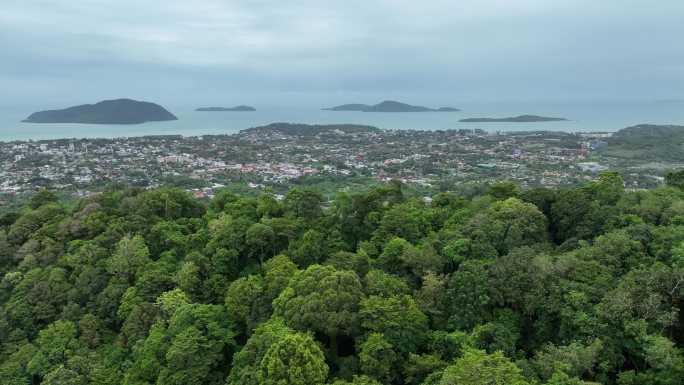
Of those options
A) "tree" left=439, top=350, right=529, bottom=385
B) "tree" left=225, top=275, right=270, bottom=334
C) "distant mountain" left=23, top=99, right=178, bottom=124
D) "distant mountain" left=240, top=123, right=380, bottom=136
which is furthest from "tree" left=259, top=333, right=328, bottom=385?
"distant mountain" left=23, top=99, right=178, bottom=124

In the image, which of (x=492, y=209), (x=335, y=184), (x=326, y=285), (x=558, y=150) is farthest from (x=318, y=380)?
(x=558, y=150)

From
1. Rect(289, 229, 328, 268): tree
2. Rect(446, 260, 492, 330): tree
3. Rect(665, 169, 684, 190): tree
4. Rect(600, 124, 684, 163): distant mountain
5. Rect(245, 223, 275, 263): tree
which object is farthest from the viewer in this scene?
Rect(600, 124, 684, 163): distant mountain

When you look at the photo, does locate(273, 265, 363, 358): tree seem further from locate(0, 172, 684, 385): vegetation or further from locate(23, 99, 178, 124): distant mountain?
locate(23, 99, 178, 124): distant mountain

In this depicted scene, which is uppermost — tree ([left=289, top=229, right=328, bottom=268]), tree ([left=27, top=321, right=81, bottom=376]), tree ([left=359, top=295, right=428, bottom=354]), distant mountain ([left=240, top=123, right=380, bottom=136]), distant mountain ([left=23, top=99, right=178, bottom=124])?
distant mountain ([left=23, top=99, right=178, bottom=124])

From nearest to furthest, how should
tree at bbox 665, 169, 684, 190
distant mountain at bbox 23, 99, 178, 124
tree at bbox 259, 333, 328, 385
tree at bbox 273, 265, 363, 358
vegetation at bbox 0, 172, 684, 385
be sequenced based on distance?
1. tree at bbox 259, 333, 328, 385
2. vegetation at bbox 0, 172, 684, 385
3. tree at bbox 273, 265, 363, 358
4. tree at bbox 665, 169, 684, 190
5. distant mountain at bbox 23, 99, 178, 124

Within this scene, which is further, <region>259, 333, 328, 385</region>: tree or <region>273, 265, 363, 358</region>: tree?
<region>273, 265, 363, 358</region>: tree

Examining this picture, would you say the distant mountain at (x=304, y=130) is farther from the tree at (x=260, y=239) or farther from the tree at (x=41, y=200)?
the tree at (x=260, y=239)

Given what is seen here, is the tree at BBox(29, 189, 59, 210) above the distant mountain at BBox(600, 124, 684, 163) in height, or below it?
below

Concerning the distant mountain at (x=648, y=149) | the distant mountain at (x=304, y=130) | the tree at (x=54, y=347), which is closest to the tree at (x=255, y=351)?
the tree at (x=54, y=347)
